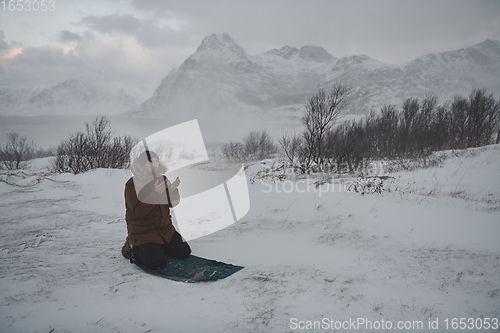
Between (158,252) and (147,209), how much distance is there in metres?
0.64

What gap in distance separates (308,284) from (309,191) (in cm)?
418

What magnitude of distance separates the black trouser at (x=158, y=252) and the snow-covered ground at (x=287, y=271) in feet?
0.73

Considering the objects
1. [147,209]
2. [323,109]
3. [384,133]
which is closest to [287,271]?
[147,209]

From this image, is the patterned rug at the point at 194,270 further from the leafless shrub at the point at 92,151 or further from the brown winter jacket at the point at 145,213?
the leafless shrub at the point at 92,151

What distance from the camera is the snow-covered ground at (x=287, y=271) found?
8.21 feet

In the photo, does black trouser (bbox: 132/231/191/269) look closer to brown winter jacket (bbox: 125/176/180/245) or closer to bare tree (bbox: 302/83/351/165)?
brown winter jacket (bbox: 125/176/180/245)

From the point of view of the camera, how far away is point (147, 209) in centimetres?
358

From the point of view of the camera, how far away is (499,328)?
2.42m

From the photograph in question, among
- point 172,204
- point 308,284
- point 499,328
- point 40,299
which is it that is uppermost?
point 172,204

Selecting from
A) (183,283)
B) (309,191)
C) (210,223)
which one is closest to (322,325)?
(183,283)

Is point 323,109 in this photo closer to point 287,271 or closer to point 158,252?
point 287,271

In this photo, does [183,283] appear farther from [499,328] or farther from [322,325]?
[499,328]

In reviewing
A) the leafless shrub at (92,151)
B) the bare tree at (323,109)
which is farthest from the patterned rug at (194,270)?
the leafless shrub at (92,151)

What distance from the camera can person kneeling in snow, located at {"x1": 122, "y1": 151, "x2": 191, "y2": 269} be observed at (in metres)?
3.52
